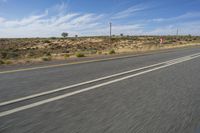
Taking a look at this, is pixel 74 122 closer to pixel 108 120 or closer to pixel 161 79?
pixel 108 120

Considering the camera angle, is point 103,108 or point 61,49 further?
point 61,49

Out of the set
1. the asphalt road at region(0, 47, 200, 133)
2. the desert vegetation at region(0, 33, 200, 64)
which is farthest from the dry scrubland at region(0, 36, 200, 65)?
the asphalt road at region(0, 47, 200, 133)

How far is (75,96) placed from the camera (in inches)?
182

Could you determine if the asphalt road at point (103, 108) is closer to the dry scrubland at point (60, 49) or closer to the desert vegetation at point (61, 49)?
the dry scrubland at point (60, 49)

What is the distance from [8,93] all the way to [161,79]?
15.1ft

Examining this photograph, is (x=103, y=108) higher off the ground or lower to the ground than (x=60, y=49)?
higher

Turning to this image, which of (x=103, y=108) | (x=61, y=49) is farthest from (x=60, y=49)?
(x=103, y=108)

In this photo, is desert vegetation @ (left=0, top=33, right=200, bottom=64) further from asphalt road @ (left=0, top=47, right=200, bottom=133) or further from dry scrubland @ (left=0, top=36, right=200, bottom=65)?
asphalt road @ (left=0, top=47, right=200, bottom=133)

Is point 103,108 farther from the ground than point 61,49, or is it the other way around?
point 103,108

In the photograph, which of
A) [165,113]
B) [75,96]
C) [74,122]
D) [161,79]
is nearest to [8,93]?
[75,96]

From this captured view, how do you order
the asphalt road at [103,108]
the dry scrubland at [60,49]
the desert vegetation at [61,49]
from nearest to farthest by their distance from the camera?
the asphalt road at [103,108]
the dry scrubland at [60,49]
the desert vegetation at [61,49]

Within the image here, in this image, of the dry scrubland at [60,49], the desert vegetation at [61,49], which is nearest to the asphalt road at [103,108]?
the dry scrubland at [60,49]

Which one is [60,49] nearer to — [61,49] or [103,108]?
[61,49]

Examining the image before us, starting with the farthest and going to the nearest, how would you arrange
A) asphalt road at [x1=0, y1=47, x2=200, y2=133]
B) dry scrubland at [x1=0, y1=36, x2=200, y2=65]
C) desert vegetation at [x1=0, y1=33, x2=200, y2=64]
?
desert vegetation at [x1=0, y1=33, x2=200, y2=64] → dry scrubland at [x1=0, y1=36, x2=200, y2=65] → asphalt road at [x1=0, y1=47, x2=200, y2=133]
